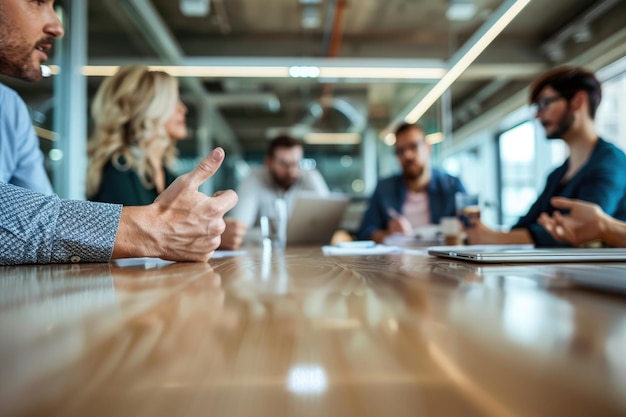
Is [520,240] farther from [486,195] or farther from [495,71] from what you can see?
[486,195]

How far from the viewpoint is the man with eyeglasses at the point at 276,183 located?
10.7 feet

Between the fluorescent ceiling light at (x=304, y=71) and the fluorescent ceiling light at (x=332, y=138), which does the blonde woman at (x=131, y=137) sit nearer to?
the fluorescent ceiling light at (x=304, y=71)

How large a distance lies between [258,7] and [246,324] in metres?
4.67

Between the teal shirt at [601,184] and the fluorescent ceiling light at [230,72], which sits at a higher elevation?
the fluorescent ceiling light at [230,72]

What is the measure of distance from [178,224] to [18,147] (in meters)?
0.91

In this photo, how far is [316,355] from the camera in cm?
19

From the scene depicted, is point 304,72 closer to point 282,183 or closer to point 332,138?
point 282,183

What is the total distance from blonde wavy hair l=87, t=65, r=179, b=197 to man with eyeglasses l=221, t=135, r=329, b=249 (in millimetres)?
1196

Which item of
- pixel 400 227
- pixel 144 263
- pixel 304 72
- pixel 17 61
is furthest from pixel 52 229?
pixel 304 72

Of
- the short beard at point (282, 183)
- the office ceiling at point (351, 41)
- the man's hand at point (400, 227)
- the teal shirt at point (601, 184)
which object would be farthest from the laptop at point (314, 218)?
the office ceiling at point (351, 41)

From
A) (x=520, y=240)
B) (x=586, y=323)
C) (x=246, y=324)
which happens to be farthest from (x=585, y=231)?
(x=246, y=324)

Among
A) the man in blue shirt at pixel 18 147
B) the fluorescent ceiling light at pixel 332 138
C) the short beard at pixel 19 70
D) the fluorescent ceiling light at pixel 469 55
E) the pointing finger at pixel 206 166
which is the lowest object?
the pointing finger at pixel 206 166

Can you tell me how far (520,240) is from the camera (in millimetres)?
1670

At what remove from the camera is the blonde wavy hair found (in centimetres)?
182
